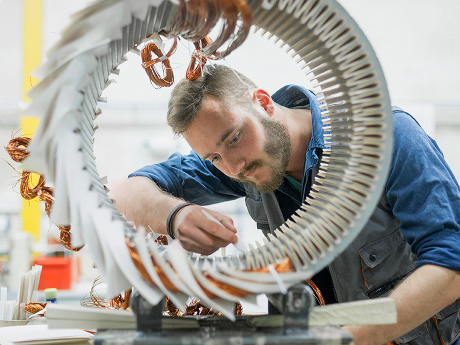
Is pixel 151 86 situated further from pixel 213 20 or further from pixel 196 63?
pixel 213 20

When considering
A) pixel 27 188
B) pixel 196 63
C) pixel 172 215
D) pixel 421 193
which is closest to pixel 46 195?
pixel 27 188

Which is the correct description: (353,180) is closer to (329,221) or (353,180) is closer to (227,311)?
(329,221)

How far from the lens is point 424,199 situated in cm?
102

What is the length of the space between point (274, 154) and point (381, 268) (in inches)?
20.2

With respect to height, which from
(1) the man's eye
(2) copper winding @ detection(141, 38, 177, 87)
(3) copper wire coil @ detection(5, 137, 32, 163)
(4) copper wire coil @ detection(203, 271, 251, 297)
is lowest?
(4) copper wire coil @ detection(203, 271, 251, 297)

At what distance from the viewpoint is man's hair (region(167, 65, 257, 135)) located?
142 centimetres

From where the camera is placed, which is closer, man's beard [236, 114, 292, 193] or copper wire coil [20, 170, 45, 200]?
copper wire coil [20, 170, 45, 200]

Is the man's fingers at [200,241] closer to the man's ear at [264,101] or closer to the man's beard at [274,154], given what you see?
the man's beard at [274,154]

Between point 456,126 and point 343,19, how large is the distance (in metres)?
3.88

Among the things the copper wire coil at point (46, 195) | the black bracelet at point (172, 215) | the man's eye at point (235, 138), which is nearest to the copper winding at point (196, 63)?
the man's eye at point (235, 138)

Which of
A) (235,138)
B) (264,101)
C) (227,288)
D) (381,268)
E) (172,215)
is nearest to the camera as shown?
(227,288)

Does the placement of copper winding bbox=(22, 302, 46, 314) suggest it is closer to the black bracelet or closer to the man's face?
the black bracelet

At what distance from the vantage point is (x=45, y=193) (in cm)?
93

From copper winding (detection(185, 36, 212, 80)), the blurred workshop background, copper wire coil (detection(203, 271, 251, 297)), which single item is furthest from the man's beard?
the blurred workshop background
